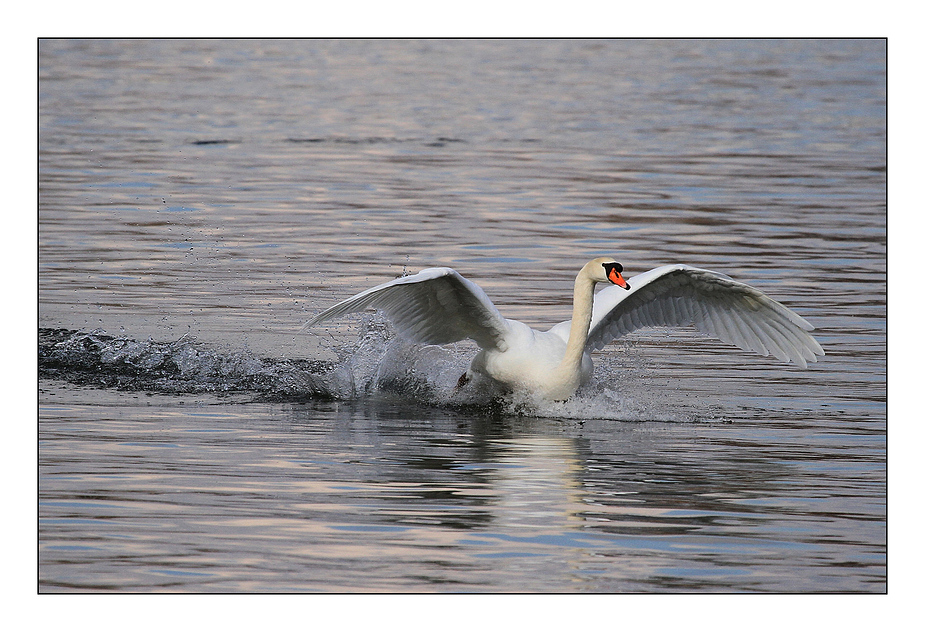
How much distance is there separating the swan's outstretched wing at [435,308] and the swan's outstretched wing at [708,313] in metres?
0.93

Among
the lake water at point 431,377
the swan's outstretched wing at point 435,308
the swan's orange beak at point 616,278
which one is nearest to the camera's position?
the lake water at point 431,377

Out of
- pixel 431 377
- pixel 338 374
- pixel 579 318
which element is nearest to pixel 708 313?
pixel 579 318

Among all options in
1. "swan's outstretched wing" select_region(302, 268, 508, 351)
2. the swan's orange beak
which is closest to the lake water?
"swan's outstretched wing" select_region(302, 268, 508, 351)

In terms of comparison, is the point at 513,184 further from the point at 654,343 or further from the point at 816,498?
the point at 816,498

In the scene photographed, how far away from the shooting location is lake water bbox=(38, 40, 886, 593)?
6.73 meters

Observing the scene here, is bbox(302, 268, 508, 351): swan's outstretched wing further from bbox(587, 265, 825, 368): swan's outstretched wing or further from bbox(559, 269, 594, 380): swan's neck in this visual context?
bbox(587, 265, 825, 368): swan's outstretched wing

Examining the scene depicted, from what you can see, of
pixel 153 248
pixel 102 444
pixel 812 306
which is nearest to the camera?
pixel 102 444

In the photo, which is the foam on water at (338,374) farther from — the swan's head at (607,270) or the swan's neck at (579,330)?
the swan's head at (607,270)

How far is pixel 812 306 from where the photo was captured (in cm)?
1285

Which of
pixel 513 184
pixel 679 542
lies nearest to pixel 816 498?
pixel 679 542

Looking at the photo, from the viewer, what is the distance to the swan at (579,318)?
31.2 feet

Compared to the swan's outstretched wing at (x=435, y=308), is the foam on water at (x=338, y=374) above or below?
below

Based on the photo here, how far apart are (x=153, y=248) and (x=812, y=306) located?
6990mm

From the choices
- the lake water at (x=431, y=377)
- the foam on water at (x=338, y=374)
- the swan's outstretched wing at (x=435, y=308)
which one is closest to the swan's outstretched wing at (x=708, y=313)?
the lake water at (x=431, y=377)
